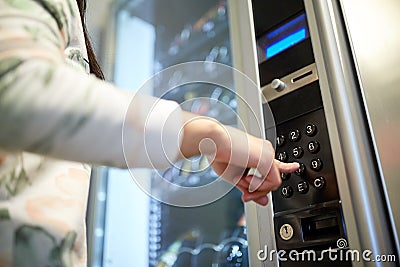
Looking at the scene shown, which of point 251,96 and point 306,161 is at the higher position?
point 251,96

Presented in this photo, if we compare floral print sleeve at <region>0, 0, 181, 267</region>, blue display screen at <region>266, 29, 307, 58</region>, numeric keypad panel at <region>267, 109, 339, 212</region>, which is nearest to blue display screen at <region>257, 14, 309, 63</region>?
blue display screen at <region>266, 29, 307, 58</region>

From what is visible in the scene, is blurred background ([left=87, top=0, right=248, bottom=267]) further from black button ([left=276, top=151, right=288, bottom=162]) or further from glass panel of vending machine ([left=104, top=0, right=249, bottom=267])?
black button ([left=276, top=151, right=288, bottom=162])

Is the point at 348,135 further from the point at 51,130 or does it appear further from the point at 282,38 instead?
the point at 51,130

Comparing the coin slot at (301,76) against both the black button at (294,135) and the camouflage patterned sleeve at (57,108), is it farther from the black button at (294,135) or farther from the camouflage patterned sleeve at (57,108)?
the camouflage patterned sleeve at (57,108)

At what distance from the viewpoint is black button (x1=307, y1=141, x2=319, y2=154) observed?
2.16ft

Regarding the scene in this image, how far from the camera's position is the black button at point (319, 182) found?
2.09ft

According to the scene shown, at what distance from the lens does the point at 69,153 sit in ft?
1.16

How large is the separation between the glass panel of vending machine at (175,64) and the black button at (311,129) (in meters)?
0.38

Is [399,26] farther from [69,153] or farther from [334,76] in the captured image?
[69,153]

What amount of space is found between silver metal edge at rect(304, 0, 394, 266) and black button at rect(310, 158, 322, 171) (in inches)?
1.4

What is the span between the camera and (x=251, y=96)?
81cm

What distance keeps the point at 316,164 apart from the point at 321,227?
10 centimetres

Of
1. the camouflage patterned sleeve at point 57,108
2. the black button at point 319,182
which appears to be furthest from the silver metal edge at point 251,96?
the camouflage patterned sleeve at point 57,108

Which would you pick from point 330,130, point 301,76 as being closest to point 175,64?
point 301,76
